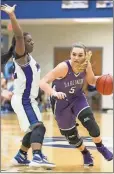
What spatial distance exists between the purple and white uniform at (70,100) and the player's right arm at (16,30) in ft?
1.75

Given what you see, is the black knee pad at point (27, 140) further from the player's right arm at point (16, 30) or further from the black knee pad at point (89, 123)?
the player's right arm at point (16, 30)

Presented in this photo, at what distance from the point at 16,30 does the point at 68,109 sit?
988 millimetres

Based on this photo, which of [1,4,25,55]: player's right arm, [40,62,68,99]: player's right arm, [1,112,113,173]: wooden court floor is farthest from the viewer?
[1,112,113,173]: wooden court floor

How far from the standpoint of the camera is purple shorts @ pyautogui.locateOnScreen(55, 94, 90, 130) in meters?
4.31

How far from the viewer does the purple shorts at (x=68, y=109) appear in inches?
170

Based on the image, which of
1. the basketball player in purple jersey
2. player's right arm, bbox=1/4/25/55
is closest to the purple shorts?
the basketball player in purple jersey

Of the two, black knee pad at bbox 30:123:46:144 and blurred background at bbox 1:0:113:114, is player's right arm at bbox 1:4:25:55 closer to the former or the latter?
black knee pad at bbox 30:123:46:144

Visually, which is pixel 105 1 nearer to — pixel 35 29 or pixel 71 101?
pixel 35 29

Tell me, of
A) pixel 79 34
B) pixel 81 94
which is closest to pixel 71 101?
pixel 81 94

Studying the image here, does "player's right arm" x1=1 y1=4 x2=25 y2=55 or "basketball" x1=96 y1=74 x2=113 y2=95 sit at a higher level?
"player's right arm" x1=1 y1=4 x2=25 y2=55

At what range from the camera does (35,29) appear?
16.2 meters

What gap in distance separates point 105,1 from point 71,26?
256 cm

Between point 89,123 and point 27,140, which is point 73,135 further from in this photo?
point 27,140

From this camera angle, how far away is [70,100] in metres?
4.33
